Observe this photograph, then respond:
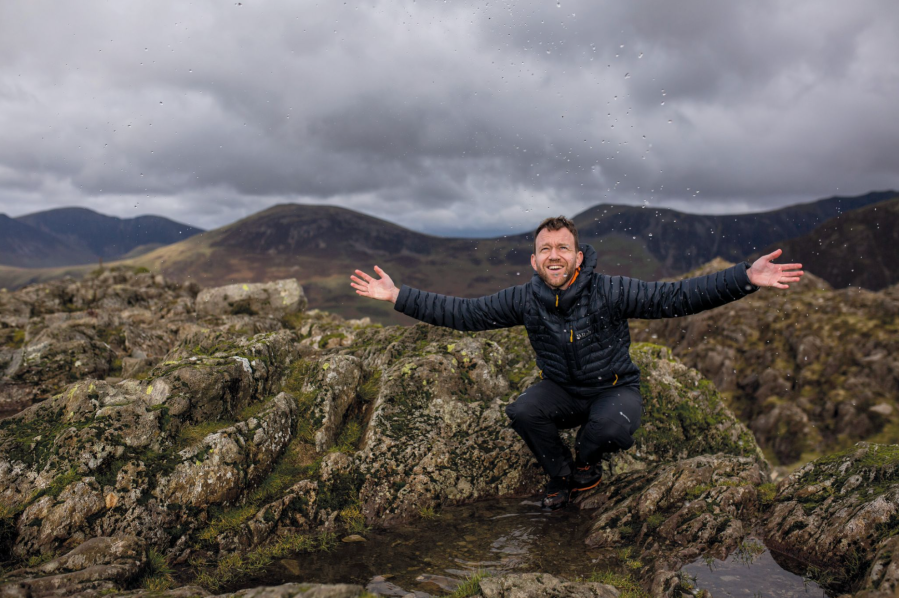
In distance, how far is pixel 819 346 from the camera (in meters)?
126

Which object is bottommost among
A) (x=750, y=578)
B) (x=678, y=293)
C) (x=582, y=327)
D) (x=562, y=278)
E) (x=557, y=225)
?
(x=750, y=578)

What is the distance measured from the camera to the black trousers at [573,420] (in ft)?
28.7

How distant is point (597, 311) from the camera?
8836mm

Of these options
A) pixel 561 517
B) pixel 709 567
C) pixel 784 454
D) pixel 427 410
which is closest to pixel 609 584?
pixel 709 567

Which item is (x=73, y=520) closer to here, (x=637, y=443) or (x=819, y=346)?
(x=637, y=443)

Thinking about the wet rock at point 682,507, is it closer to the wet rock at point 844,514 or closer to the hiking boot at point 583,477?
the hiking boot at point 583,477

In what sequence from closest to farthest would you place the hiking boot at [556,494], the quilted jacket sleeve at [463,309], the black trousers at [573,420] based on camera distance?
the black trousers at [573,420] → the hiking boot at [556,494] → the quilted jacket sleeve at [463,309]

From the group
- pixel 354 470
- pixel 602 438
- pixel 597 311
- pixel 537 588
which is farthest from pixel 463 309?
pixel 537 588

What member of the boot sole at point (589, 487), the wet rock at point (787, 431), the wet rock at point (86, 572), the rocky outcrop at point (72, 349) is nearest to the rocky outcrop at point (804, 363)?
the wet rock at point (787, 431)

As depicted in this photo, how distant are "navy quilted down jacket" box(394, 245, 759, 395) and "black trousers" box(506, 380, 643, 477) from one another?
0.24m

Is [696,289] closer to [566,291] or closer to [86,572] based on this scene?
[566,291]

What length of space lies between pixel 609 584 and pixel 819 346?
15233 centimetres

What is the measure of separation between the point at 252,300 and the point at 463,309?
58.3 ft

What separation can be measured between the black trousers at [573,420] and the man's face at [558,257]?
221cm
